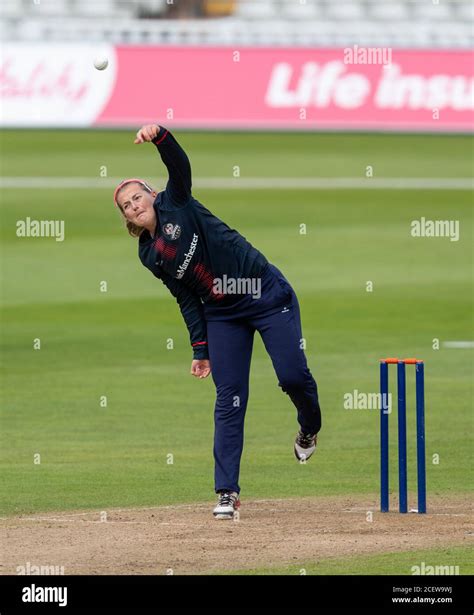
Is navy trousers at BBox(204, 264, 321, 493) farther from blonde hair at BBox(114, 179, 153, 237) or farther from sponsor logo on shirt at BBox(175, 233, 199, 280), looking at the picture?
blonde hair at BBox(114, 179, 153, 237)

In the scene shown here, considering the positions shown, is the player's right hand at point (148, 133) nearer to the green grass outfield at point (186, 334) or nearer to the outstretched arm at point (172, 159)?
the outstretched arm at point (172, 159)

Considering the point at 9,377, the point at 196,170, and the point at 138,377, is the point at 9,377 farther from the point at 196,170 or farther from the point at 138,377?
the point at 196,170

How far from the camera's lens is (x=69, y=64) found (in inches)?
1447

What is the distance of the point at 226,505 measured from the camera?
33.3ft

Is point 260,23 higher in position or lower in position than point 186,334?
higher

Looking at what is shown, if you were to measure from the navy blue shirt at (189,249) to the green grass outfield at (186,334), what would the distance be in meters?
1.75

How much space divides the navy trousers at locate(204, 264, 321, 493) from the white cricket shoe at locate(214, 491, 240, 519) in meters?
0.04

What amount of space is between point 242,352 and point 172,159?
1387 millimetres

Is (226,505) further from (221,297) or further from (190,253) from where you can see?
(190,253)

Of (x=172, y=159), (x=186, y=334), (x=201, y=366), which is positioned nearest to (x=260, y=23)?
(x=186, y=334)

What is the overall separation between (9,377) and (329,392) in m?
3.38

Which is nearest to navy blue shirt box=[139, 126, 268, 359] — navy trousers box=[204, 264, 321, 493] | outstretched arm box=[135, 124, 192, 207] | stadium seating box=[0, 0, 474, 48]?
outstretched arm box=[135, 124, 192, 207]

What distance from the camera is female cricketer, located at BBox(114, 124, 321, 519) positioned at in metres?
9.85

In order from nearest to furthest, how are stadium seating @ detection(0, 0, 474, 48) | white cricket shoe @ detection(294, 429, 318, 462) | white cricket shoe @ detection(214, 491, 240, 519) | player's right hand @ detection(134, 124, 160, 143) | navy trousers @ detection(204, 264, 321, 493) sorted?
1. player's right hand @ detection(134, 124, 160, 143)
2. navy trousers @ detection(204, 264, 321, 493)
3. white cricket shoe @ detection(214, 491, 240, 519)
4. white cricket shoe @ detection(294, 429, 318, 462)
5. stadium seating @ detection(0, 0, 474, 48)
